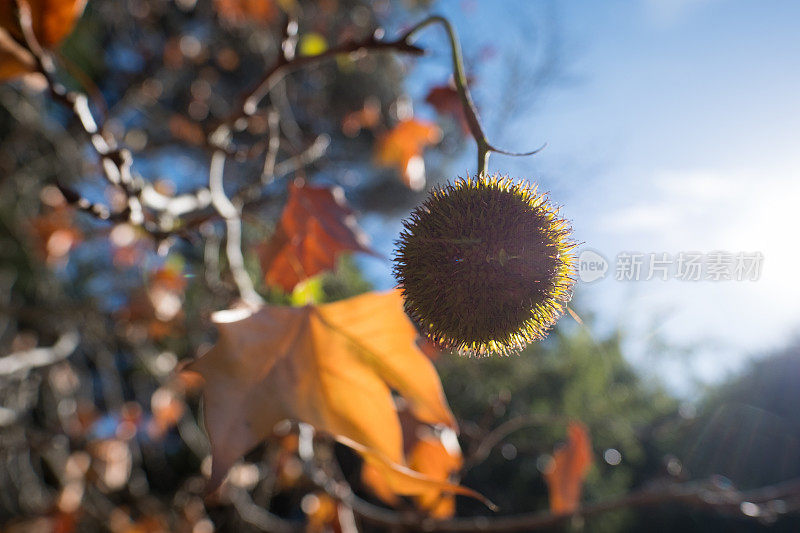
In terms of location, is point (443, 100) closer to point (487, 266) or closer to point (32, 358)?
point (487, 266)

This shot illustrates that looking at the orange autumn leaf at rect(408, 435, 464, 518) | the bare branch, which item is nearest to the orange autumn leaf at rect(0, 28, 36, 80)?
the orange autumn leaf at rect(408, 435, 464, 518)

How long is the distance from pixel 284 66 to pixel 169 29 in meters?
6.42

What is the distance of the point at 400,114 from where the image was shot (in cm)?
205

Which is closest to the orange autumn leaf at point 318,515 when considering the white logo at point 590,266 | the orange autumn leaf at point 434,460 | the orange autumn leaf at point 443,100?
the orange autumn leaf at point 434,460

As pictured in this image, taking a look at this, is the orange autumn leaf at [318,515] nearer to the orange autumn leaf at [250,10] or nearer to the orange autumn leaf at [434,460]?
the orange autumn leaf at [434,460]

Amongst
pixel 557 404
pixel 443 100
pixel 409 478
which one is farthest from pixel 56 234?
pixel 557 404

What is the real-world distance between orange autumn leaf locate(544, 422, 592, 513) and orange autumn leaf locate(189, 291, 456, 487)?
789mm

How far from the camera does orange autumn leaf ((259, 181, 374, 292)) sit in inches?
42.1

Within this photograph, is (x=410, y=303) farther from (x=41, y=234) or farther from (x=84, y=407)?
(x=84, y=407)

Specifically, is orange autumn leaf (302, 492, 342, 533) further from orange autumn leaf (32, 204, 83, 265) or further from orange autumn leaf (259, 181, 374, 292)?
orange autumn leaf (32, 204, 83, 265)

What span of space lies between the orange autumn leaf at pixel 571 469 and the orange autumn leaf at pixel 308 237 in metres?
0.87

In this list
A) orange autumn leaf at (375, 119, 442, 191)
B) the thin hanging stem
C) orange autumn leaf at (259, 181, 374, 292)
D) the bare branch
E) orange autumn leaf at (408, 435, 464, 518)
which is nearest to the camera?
the thin hanging stem

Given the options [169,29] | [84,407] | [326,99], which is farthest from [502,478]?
[169,29]

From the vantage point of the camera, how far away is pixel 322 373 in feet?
2.58
